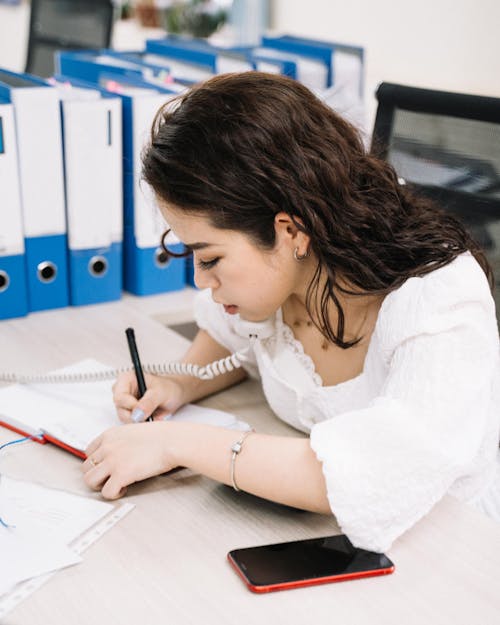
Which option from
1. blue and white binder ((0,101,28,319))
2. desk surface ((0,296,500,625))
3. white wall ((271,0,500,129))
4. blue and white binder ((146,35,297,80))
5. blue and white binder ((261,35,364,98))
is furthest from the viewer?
white wall ((271,0,500,129))

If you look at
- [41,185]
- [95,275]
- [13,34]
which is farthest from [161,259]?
[13,34]

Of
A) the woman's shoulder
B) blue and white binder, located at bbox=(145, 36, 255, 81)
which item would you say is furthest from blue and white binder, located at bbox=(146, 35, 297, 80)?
the woman's shoulder

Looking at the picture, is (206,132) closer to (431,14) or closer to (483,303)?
(483,303)

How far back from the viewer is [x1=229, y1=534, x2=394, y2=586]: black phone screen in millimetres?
772

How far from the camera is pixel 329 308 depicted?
1.08 metres

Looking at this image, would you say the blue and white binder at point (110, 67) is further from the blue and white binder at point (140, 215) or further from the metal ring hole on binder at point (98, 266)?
the metal ring hole on binder at point (98, 266)

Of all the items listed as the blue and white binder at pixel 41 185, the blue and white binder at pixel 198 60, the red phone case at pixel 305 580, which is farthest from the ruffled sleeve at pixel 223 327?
the blue and white binder at pixel 198 60

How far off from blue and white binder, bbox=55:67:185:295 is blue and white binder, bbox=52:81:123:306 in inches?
0.9

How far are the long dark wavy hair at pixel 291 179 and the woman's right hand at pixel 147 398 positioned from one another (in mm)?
290

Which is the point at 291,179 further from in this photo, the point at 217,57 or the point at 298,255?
the point at 217,57

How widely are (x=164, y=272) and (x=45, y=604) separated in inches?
36.4

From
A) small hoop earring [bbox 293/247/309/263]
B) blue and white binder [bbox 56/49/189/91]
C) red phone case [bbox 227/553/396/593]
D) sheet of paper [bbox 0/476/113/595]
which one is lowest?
sheet of paper [bbox 0/476/113/595]

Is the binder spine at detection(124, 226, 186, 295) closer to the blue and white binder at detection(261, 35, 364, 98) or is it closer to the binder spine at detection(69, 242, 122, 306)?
the binder spine at detection(69, 242, 122, 306)

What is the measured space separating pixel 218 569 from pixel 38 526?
209 mm
